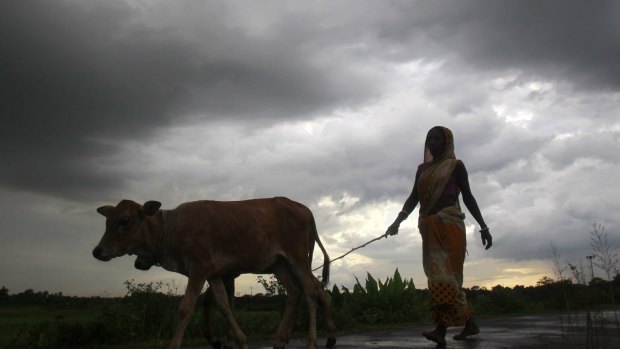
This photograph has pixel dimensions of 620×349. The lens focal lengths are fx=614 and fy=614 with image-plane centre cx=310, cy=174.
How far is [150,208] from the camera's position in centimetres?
670

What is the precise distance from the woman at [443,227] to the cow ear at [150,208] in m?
2.70

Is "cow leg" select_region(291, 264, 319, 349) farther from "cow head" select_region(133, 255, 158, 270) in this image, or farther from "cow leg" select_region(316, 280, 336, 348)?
"cow head" select_region(133, 255, 158, 270)

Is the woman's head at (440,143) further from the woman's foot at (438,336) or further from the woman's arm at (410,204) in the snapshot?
the woman's foot at (438,336)

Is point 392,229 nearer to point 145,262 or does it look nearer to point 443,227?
point 443,227

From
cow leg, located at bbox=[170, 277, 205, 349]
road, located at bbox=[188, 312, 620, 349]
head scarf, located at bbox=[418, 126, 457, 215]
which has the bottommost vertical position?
road, located at bbox=[188, 312, 620, 349]

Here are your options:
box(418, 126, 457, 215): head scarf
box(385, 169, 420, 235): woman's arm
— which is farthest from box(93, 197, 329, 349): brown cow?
box(418, 126, 457, 215): head scarf

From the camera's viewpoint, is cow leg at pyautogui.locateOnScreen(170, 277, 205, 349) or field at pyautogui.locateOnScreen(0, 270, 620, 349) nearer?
cow leg at pyautogui.locateOnScreen(170, 277, 205, 349)

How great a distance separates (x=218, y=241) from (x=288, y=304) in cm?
113

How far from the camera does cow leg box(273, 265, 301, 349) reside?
264 inches

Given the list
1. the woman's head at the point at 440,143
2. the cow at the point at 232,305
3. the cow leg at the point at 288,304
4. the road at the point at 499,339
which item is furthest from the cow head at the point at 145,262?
the woman's head at the point at 440,143

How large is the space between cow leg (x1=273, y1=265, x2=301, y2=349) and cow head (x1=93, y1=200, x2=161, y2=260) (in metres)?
1.51

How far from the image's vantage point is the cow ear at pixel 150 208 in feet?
22.0

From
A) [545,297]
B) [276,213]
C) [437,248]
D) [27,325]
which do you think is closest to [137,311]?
[27,325]

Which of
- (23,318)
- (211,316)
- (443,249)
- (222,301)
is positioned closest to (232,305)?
(211,316)
